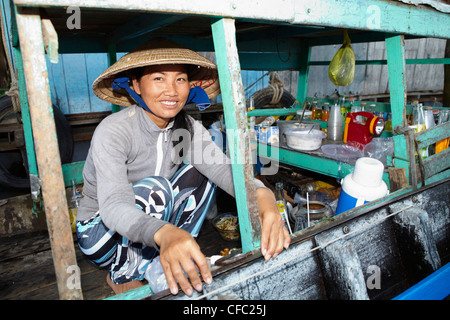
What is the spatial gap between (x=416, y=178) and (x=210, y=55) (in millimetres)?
4350

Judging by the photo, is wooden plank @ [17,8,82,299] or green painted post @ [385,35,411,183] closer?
wooden plank @ [17,8,82,299]

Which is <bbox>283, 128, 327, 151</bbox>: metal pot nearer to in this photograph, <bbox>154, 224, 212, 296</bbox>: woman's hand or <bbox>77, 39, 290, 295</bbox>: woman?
<bbox>77, 39, 290, 295</bbox>: woman

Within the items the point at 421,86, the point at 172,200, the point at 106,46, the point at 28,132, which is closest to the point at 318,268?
the point at 172,200

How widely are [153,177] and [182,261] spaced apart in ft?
2.79

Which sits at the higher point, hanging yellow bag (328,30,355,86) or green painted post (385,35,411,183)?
hanging yellow bag (328,30,355,86)

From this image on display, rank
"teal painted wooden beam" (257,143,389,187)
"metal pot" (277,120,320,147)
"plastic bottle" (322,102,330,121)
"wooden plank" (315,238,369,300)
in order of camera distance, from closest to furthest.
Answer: "wooden plank" (315,238,369,300), "teal painted wooden beam" (257,143,389,187), "metal pot" (277,120,320,147), "plastic bottle" (322,102,330,121)

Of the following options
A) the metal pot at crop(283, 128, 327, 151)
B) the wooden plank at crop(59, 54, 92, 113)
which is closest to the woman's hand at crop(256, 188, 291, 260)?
the metal pot at crop(283, 128, 327, 151)

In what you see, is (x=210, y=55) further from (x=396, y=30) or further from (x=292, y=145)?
(x=396, y=30)

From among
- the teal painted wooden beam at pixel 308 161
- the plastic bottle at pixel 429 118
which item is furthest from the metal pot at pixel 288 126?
the plastic bottle at pixel 429 118

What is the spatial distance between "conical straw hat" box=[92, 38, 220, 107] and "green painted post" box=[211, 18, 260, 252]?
411mm

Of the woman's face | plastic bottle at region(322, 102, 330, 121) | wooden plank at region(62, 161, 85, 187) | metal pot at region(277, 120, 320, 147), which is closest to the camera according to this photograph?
the woman's face

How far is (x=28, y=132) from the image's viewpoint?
2314mm

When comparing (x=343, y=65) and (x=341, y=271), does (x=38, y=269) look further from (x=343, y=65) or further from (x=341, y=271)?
(x=343, y=65)

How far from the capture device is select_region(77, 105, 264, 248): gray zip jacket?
127 centimetres
